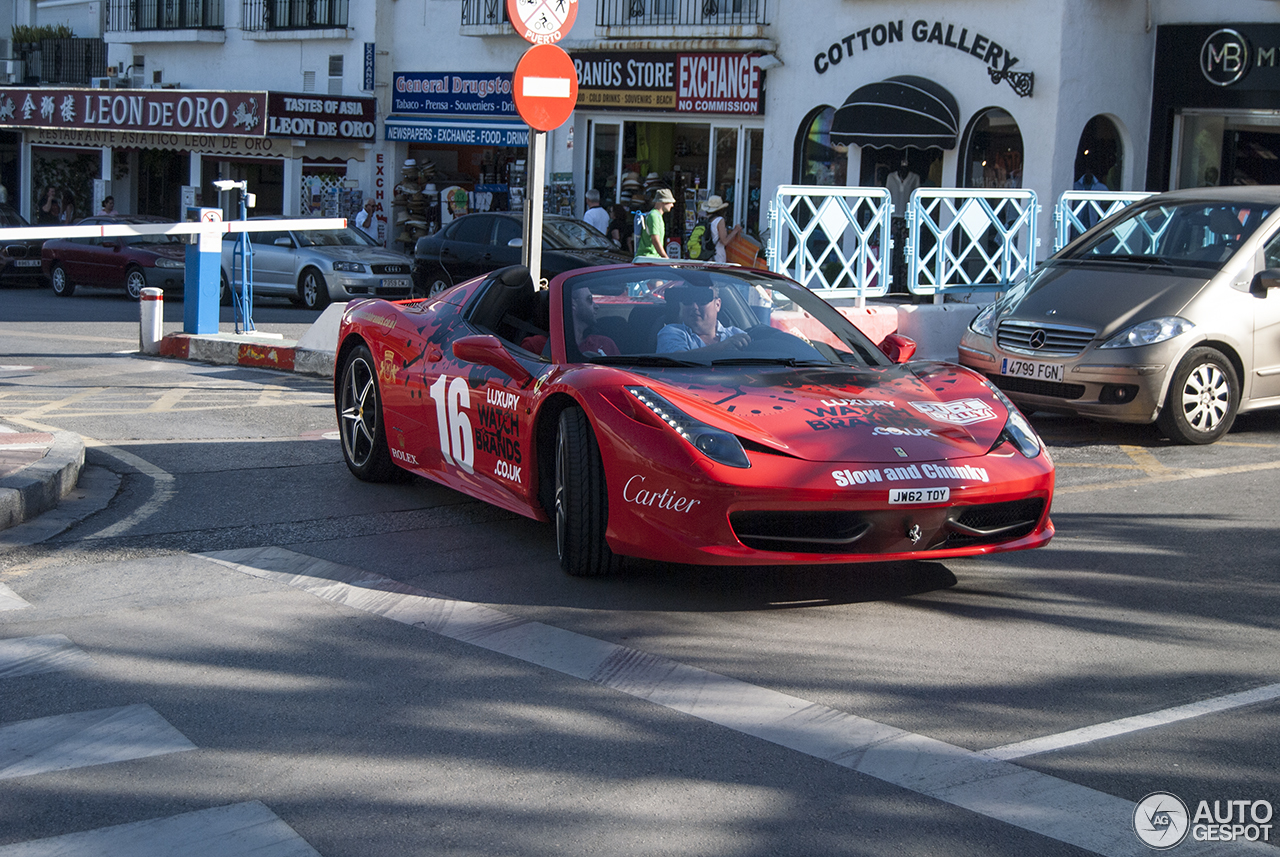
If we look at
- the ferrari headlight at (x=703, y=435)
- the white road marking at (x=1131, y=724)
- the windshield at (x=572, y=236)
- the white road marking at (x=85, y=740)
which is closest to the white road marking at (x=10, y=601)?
the white road marking at (x=85, y=740)

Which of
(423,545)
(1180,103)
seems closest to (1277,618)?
(423,545)

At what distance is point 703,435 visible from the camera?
5.36 metres

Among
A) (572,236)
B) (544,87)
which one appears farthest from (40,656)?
(572,236)

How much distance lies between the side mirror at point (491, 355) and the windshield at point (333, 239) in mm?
17447

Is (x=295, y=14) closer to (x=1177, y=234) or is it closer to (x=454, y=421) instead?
(x=1177, y=234)

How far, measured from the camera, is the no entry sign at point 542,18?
9.59 m

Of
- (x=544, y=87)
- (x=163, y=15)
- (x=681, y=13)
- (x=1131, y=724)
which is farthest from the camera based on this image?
(x=163, y=15)

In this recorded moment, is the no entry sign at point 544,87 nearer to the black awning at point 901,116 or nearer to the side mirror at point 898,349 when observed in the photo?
the side mirror at point 898,349

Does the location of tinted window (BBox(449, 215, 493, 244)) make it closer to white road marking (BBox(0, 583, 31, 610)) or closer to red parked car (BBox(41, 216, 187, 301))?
red parked car (BBox(41, 216, 187, 301))

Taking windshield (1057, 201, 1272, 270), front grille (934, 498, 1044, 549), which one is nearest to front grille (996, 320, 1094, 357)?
windshield (1057, 201, 1272, 270)

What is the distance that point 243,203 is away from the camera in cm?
1659

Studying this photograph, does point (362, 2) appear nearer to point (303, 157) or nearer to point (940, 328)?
point (303, 157)

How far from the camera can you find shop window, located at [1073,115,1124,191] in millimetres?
20516

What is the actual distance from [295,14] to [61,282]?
1069 centimetres
